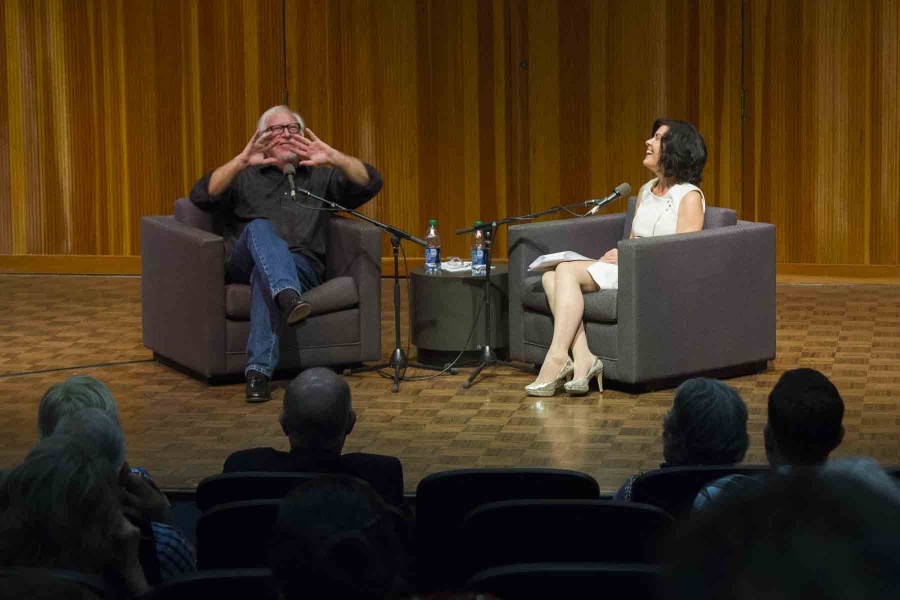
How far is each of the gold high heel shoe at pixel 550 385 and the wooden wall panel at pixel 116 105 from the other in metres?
3.81

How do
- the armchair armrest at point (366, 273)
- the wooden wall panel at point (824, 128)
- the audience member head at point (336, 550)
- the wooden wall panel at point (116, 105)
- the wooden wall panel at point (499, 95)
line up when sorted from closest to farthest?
the audience member head at point (336, 550)
the armchair armrest at point (366, 273)
the wooden wall panel at point (824, 128)
the wooden wall panel at point (499, 95)
the wooden wall panel at point (116, 105)

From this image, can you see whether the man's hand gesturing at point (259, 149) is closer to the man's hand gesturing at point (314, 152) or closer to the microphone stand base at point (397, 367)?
the man's hand gesturing at point (314, 152)

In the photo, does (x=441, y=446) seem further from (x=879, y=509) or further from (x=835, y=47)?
(x=835, y=47)

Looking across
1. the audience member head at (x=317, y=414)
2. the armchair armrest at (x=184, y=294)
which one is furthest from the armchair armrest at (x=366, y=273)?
the audience member head at (x=317, y=414)

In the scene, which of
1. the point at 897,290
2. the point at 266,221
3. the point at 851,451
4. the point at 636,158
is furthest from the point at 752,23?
the point at 851,451

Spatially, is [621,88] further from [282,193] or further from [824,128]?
[282,193]

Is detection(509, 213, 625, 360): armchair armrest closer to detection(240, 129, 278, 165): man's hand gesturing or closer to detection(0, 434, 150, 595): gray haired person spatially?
detection(240, 129, 278, 165): man's hand gesturing

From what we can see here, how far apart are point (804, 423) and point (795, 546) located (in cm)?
180

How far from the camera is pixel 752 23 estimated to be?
7.71 m

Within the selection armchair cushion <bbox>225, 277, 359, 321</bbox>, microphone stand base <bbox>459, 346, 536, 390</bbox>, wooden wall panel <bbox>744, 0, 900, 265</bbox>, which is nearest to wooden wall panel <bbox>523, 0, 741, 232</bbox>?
wooden wall panel <bbox>744, 0, 900, 265</bbox>

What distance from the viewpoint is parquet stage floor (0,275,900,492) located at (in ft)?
13.7

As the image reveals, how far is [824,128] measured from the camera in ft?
25.3

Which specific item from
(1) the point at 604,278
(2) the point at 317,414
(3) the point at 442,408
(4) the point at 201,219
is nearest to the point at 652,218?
(1) the point at 604,278

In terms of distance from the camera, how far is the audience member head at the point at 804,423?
236cm
